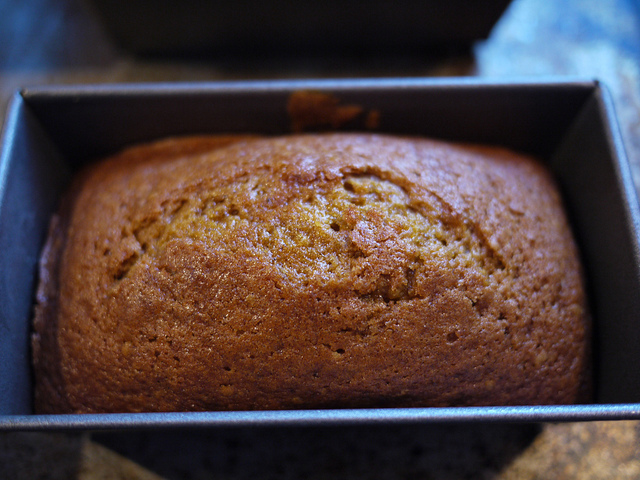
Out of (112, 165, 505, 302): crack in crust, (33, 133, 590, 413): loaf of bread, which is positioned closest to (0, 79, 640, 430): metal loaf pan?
(33, 133, 590, 413): loaf of bread

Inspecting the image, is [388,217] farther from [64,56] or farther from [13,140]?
[64,56]

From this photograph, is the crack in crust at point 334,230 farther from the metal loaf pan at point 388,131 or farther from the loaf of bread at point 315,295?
the metal loaf pan at point 388,131

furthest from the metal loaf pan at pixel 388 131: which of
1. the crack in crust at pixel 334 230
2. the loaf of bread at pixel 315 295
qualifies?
the crack in crust at pixel 334 230

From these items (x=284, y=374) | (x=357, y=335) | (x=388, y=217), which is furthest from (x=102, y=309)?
(x=388, y=217)

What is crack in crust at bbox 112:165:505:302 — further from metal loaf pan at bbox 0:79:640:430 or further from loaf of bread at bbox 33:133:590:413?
metal loaf pan at bbox 0:79:640:430
